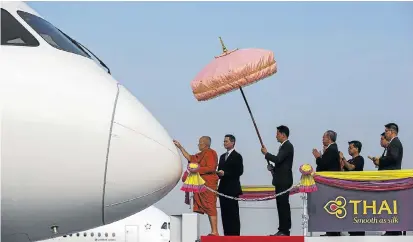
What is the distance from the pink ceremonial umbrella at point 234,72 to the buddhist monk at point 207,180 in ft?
2.88

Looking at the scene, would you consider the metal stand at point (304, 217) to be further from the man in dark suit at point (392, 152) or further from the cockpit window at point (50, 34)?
the cockpit window at point (50, 34)

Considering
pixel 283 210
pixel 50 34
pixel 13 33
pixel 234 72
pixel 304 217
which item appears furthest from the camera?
pixel 234 72

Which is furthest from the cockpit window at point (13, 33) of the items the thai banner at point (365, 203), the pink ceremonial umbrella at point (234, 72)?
the thai banner at point (365, 203)

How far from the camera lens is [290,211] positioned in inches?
443

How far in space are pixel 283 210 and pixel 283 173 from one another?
0.59 m

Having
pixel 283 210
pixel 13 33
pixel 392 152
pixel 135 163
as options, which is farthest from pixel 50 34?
pixel 392 152

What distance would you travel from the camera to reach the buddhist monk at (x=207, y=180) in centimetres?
1095

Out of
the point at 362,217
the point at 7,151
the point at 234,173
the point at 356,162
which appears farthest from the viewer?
the point at 356,162

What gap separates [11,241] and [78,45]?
2.48m

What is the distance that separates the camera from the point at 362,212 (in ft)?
35.1

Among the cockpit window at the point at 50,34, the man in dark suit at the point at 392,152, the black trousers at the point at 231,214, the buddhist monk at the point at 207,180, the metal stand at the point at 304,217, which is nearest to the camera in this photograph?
the cockpit window at the point at 50,34

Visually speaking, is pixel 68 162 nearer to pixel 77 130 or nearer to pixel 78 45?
pixel 77 130

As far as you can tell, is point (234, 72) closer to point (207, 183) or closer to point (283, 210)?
point (207, 183)

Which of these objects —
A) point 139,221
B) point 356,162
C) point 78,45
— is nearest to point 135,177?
point 78,45
